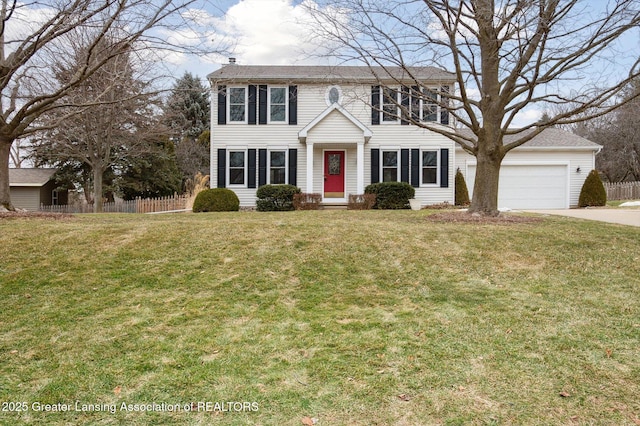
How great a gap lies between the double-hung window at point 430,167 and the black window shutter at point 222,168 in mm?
7825

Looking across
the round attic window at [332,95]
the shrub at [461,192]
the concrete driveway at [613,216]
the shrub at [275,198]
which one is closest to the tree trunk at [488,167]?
the concrete driveway at [613,216]

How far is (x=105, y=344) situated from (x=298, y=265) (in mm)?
2650

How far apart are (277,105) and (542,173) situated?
1156cm

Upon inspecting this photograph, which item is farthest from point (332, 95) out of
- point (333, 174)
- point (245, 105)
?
point (245, 105)

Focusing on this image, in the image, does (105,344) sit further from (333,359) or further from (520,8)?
(520,8)

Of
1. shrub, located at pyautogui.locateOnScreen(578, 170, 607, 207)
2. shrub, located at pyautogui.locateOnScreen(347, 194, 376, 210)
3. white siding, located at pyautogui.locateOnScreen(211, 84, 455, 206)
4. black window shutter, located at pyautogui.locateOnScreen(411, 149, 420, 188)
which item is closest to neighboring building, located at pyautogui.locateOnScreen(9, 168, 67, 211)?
white siding, located at pyautogui.locateOnScreen(211, 84, 455, 206)

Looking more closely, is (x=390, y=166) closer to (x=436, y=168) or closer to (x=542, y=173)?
(x=436, y=168)

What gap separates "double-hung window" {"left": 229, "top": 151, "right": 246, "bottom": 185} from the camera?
16484 mm

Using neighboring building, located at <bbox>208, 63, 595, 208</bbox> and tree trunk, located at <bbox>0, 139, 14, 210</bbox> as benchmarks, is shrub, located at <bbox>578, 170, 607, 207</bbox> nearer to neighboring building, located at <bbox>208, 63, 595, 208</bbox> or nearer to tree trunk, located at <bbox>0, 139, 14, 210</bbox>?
neighboring building, located at <bbox>208, 63, 595, 208</bbox>

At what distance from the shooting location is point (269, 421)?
258cm

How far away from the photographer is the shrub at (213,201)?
14080mm

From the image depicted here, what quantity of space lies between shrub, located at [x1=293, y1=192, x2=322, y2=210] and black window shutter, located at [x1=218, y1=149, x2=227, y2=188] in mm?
3236

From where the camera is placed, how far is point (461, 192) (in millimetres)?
17062

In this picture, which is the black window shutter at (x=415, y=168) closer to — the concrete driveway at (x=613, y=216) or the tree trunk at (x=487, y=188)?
the concrete driveway at (x=613, y=216)
